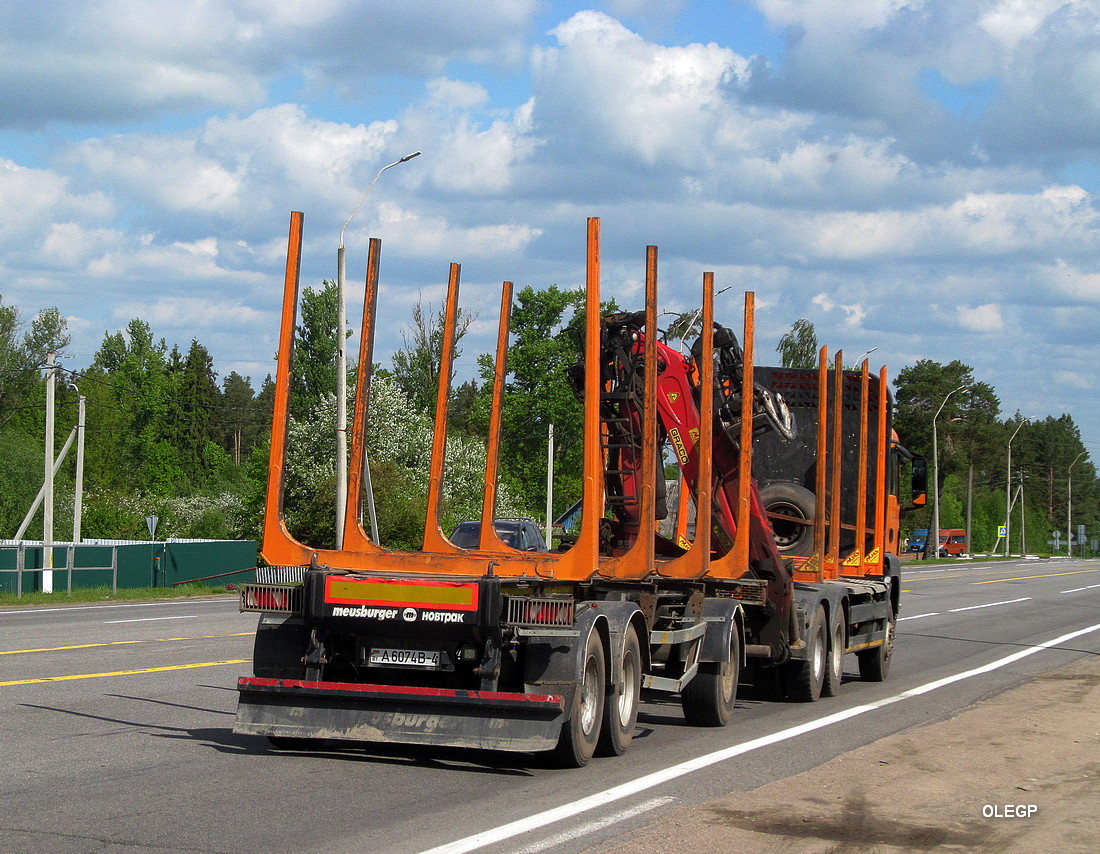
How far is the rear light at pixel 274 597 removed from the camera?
8914 mm

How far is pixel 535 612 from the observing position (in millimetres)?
8422

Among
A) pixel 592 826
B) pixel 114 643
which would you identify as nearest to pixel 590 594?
pixel 592 826

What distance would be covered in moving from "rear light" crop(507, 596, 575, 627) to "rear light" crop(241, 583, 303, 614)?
1.50m

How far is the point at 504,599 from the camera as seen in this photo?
8430 millimetres

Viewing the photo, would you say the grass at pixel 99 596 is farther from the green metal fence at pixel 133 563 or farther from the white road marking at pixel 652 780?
the white road marking at pixel 652 780

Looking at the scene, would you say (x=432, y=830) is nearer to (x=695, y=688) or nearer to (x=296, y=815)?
(x=296, y=815)

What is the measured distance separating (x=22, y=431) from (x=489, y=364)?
7135 centimetres

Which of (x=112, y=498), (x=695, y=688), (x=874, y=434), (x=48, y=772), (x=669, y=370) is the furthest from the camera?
(x=112, y=498)

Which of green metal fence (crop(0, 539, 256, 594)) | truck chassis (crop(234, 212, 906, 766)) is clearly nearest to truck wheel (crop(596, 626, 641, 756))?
truck chassis (crop(234, 212, 906, 766))

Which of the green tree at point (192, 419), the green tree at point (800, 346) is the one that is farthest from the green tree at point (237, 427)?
the green tree at point (800, 346)

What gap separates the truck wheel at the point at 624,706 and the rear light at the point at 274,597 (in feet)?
7.32

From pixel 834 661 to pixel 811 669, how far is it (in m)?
0.94

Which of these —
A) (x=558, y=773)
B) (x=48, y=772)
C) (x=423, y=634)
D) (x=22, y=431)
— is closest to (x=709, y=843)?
(x=558, y=773)

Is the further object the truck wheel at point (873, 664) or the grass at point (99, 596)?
the grass at point (99, 596)
